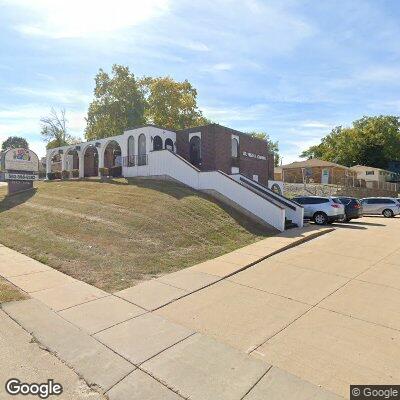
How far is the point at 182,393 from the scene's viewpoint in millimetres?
3812

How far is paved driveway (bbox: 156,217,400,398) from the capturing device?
4.50 m

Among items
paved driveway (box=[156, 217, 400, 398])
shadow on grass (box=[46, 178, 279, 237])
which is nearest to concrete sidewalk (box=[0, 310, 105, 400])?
paved driveway (box=[156, 217, 400, 398])

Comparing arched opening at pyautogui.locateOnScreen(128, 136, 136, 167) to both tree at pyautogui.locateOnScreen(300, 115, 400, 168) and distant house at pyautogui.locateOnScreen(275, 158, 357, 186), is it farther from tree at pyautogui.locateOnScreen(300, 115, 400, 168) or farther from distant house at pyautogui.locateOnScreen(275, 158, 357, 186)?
tree at pyautogui.locateOnScreen(300, 115, 400, 168)

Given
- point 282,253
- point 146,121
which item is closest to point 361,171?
point 146,121

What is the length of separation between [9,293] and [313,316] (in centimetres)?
599

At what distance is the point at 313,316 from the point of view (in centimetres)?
614

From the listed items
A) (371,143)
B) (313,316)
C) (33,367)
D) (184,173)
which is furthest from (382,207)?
(371,143)

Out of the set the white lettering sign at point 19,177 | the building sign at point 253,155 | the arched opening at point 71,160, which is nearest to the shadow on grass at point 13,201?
the white lettering sign at point 19,177

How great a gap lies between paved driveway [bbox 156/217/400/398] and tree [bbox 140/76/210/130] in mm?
37581

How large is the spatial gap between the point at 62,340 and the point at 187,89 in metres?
44.9

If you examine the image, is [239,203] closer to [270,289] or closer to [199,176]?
[199,176]

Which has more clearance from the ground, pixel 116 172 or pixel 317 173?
pixel 317 173

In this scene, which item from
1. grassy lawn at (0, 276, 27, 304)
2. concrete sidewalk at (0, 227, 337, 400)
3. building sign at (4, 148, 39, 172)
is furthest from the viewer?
building sign at (4, 148, 39, 172)

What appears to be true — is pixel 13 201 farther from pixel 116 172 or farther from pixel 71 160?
pixel 71 160
